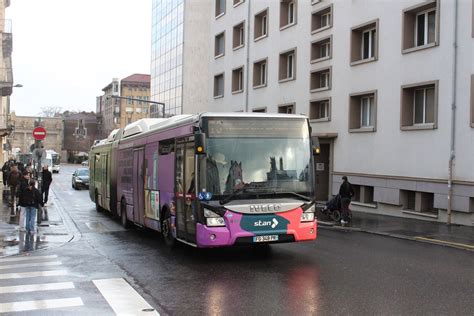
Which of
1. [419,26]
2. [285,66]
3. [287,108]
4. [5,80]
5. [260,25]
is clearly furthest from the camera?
[5,80]

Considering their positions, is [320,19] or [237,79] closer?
[320,19]

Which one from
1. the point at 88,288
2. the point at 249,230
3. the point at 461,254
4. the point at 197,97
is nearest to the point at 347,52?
the point at 461,254

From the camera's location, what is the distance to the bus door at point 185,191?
32.5ft

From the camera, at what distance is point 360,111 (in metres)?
23.6

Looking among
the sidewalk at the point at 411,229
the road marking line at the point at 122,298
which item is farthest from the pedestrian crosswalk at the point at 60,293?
the sidewalk at the point at 411,229

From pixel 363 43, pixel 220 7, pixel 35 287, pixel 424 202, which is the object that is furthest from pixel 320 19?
pixel 35 287

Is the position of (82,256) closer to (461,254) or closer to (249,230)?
(249,230)

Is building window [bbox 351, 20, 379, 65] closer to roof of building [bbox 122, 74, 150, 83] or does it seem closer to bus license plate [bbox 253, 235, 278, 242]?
bus license plate [bbox 253, 235, 278, 242]

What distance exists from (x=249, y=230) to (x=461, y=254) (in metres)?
5.24

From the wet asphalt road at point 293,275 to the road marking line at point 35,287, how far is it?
78 centimetres

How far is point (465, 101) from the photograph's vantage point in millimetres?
17609

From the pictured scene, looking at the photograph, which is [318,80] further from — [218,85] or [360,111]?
[218,85]

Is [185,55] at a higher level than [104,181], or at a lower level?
higher

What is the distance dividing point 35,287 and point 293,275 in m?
4.08
